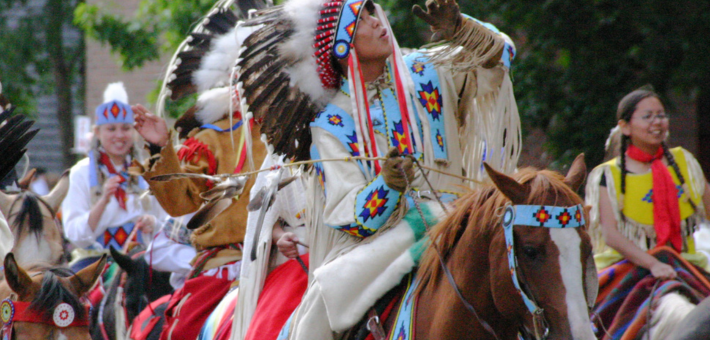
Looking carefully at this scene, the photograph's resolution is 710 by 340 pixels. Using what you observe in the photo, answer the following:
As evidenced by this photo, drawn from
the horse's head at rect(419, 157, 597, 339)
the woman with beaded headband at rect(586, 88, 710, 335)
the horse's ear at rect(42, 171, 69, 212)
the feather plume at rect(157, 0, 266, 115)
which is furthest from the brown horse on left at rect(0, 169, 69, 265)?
the woman with beaded headband at rect(586, 88, 710, 335)

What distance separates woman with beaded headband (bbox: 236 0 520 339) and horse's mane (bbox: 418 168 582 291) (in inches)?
6.3

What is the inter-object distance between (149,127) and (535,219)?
7.20ft

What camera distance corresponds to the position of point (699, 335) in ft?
12.7

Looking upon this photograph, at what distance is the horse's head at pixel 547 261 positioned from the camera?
2498 millimetres

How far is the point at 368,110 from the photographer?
3.37 metres

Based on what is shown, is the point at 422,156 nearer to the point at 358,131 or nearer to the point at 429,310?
the point at 358,131

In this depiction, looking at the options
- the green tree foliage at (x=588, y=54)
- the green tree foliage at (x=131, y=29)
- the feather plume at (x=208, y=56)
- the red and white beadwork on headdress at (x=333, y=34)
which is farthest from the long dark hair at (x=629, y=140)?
the green tree foliage at (x=131, y=29)

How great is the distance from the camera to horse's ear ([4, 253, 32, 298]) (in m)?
3.44

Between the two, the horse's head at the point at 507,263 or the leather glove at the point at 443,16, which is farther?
the leather glove at the point at 443,16

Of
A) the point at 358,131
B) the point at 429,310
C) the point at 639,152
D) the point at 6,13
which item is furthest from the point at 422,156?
the point at 6,13

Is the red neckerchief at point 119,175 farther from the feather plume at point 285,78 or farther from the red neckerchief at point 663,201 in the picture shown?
the red neckerchief at point 663,201

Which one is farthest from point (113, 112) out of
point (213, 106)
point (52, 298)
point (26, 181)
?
point (52, 298)

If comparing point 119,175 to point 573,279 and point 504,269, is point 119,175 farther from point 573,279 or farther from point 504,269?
point 573,279

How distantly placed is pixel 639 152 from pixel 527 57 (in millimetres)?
3943
